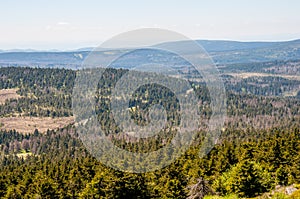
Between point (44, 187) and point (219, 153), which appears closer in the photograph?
point (44, 187)

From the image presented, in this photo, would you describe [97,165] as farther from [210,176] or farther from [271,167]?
[271,167]

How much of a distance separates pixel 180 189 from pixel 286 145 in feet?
90.1

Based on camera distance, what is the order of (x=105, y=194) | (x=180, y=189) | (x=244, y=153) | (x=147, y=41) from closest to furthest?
(x=147, y=41) → (x=105, y=194) → (x=180, y=189) → (x=244, y=153)

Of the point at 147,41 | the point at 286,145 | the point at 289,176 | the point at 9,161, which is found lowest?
the point at 9,161

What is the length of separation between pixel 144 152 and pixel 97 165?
49.8ft

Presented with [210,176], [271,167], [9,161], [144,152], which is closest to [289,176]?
[271,167]

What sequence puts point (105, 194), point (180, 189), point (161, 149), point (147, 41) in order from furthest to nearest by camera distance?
point (161, 149), point (180, 189), point (105, 194), point (147, 41)

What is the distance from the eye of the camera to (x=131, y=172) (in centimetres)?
6850

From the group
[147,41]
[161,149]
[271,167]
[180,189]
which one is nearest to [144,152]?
Answer: [161,149]

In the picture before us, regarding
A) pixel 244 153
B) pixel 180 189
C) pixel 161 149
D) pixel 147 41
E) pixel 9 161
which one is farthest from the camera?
pixel 9 161

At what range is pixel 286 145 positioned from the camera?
82375 millimetres

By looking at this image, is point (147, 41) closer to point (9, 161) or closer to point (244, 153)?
point (244, 153)

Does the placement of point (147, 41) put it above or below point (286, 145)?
above

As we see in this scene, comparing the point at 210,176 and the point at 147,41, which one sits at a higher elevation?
the point at 147,41
